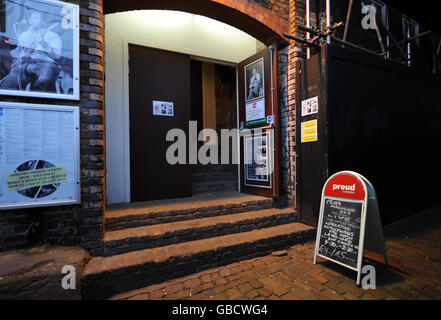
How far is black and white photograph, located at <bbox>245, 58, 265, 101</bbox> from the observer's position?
14.3 ft

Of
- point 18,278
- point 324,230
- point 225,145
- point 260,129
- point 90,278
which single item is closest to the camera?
point 18,278

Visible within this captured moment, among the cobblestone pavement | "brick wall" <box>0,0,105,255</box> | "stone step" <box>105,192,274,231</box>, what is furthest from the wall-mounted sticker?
"brick wall" <box>0,0,105,255</box>

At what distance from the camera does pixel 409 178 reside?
14.8 feet

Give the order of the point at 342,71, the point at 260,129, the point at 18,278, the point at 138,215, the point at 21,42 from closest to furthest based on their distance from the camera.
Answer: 1. the point at 18,278
2. the point at 21,42
3. the point at 138,215
4. the point at 342,71
5. the point at 260,129

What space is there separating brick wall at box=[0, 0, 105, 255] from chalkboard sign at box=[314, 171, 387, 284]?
274 centimetres

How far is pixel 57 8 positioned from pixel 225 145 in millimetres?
4788

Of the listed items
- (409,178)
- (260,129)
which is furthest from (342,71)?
(409,178)

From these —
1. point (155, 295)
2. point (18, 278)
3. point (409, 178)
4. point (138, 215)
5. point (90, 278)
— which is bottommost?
point (155, 295)

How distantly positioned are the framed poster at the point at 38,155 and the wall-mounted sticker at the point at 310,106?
327cm

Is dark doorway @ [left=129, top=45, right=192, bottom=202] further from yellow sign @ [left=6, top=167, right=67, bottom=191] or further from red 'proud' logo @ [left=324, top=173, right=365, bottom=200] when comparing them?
red 'proud' logo @ [left=324, top=173, right=365, bottom=200]

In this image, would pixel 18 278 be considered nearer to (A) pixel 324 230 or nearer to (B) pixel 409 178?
(A) pixel 324 230

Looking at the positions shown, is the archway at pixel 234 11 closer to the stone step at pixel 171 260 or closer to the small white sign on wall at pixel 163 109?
the small white sign on wall at pixel 163 109

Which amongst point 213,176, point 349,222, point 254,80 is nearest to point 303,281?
point 349,222

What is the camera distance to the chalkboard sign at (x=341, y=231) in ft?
8.09
